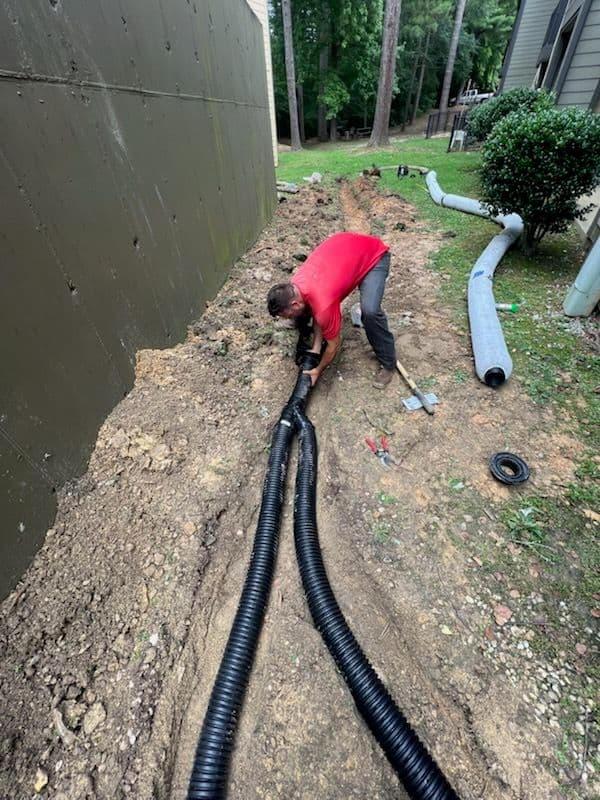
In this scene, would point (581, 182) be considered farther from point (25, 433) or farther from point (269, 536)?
point (25, 433)

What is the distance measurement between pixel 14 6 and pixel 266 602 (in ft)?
10.9

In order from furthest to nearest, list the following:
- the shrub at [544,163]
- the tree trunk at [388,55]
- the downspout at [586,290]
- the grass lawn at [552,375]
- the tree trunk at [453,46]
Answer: the tree trunk at [453,46]
the tree trunk at [388,55]
the shrub at [544,163]
the downspout at [586,290]
the grass lawn at [552,375]

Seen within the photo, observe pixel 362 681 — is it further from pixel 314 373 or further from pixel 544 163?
pixel 544 163

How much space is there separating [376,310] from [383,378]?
0.64 meters

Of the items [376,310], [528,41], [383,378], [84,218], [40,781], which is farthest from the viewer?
[528,41]

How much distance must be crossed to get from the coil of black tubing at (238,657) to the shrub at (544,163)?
460 centimetres

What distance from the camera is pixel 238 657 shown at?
181cm

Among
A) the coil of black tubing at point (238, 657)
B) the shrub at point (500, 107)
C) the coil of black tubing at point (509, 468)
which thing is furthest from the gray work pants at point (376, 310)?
the shrub at point (500, 107)

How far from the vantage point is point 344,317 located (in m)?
4.63

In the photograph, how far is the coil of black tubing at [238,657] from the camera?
1.53 metres

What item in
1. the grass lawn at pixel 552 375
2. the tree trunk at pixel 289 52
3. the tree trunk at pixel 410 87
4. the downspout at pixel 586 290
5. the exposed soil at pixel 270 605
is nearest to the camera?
the exposed soil at pixel 270 605

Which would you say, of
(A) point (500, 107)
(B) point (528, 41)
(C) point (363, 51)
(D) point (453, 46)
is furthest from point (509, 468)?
(C) point (363, 51)

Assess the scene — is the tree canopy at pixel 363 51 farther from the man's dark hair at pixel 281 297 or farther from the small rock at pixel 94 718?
the small rock at pixel 94 718

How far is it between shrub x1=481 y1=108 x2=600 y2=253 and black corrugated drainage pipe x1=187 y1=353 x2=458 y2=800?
15.2 feet
